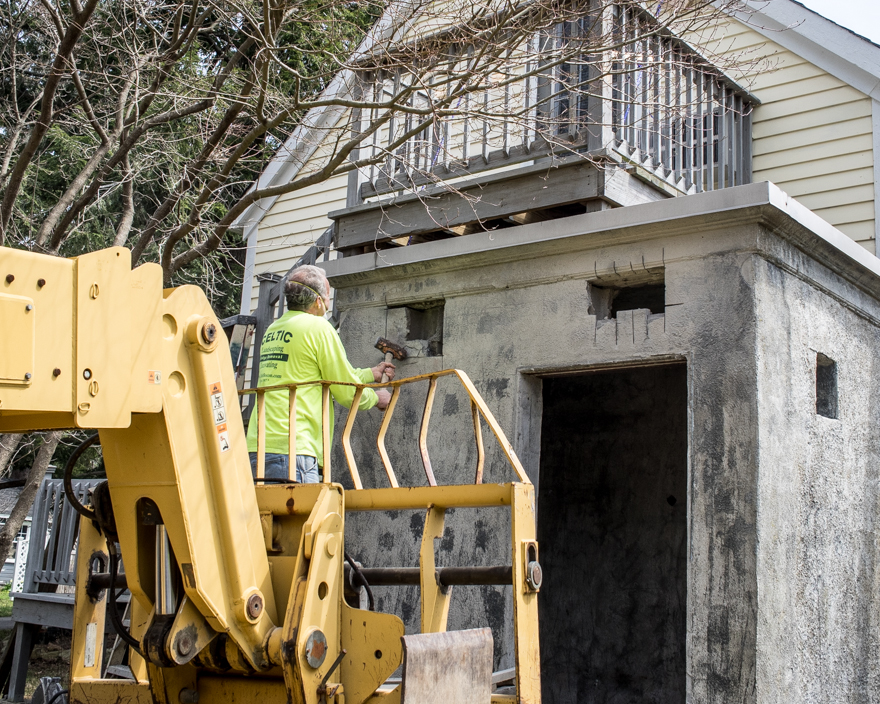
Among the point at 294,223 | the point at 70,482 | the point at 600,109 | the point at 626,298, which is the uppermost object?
the point at 294,223

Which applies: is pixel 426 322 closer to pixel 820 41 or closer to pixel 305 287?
pixel 305 287

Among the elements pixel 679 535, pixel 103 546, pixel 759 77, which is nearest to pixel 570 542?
pixel 679 535

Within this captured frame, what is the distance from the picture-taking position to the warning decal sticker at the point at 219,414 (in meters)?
3.53

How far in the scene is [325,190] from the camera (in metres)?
12.8

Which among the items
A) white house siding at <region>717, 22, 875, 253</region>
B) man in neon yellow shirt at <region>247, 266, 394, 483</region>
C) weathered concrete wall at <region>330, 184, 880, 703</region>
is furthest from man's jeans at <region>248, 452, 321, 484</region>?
white house siding at <region>717, 22, 875, 253</region>

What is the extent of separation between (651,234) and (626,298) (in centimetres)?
232

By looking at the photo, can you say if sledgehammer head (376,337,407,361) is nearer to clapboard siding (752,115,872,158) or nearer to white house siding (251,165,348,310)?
clapboard siding (752,115,872,158)

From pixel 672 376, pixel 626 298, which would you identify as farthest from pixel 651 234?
pixel 672 376

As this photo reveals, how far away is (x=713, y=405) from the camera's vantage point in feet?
18.4

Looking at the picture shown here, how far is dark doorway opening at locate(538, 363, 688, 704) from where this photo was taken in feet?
28.4

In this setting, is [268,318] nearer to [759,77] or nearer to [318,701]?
[759,77]

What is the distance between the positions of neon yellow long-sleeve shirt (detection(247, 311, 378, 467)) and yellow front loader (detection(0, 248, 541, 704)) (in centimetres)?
93

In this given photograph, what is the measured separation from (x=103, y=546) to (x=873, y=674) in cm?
547

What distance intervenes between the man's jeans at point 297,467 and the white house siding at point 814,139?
18.1ft
